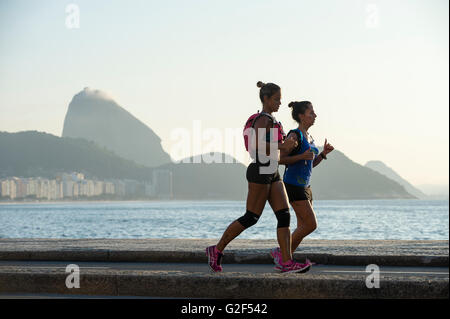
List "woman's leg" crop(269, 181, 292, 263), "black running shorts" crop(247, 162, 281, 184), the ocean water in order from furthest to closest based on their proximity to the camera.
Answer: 1. the ocean water
2. "woman's leg" crop(269, 181, 292, 263)
3. "black running shorts" crop(247, 162, 281, 184)

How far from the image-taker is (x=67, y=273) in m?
6.56

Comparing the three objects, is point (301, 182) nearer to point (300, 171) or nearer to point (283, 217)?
point (300, 171)

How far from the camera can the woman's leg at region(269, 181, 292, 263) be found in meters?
6.93

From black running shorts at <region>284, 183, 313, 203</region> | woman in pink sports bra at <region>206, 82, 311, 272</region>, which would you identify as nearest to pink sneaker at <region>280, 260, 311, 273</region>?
woman in pink sports bra at <region>206, 82, 311, 272</region>

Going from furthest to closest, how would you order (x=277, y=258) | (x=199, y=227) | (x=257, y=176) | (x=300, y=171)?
1. (x=199, y=227)
2. (x=300, y=171)
3. (x=277, y=258)
4. (x=257, y=176)

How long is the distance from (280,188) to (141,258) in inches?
134

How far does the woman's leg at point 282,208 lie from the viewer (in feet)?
22.7

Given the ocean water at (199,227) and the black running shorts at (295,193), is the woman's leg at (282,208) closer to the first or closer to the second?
the black running shorts at (295,193)

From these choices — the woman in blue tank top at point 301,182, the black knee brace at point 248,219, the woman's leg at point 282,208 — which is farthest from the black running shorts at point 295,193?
the black knee brace at point 248,219

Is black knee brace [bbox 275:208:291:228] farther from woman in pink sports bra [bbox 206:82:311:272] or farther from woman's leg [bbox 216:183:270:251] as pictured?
woman's leg [bbox 216:183:270:251]

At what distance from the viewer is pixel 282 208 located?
693 centimetres

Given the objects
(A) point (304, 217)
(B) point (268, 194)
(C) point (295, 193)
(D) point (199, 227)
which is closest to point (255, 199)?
(B) point (268, 194)
